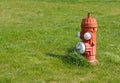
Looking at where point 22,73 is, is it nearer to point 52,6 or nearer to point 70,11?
point 70,11

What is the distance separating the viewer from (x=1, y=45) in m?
11.2

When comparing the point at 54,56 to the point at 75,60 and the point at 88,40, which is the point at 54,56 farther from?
the point at 88,40

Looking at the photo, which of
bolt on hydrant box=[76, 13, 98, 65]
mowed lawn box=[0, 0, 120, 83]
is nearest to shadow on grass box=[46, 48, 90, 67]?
mowed lawn box=[0, 0, 120, 83]

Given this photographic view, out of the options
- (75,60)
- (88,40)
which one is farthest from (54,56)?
(88,40)

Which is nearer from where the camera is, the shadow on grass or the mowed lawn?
the mowed lawn

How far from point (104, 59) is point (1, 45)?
2.93 meters

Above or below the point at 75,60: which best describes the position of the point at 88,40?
above

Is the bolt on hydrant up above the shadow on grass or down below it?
above

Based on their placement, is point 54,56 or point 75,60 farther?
point 54,56

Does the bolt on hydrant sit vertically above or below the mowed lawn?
above

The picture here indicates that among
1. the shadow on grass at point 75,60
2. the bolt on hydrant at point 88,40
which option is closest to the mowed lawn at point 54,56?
the shadow on grass at point 75,60

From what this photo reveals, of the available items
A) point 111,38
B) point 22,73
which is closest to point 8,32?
point 111,38

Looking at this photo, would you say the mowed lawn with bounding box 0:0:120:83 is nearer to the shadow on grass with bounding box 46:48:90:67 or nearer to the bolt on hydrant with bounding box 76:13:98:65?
the shadow on grass with bounding box 46:48:90:67

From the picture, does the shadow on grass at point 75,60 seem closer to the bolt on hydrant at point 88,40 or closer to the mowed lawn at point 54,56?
the mowed lawn at point 54,56
